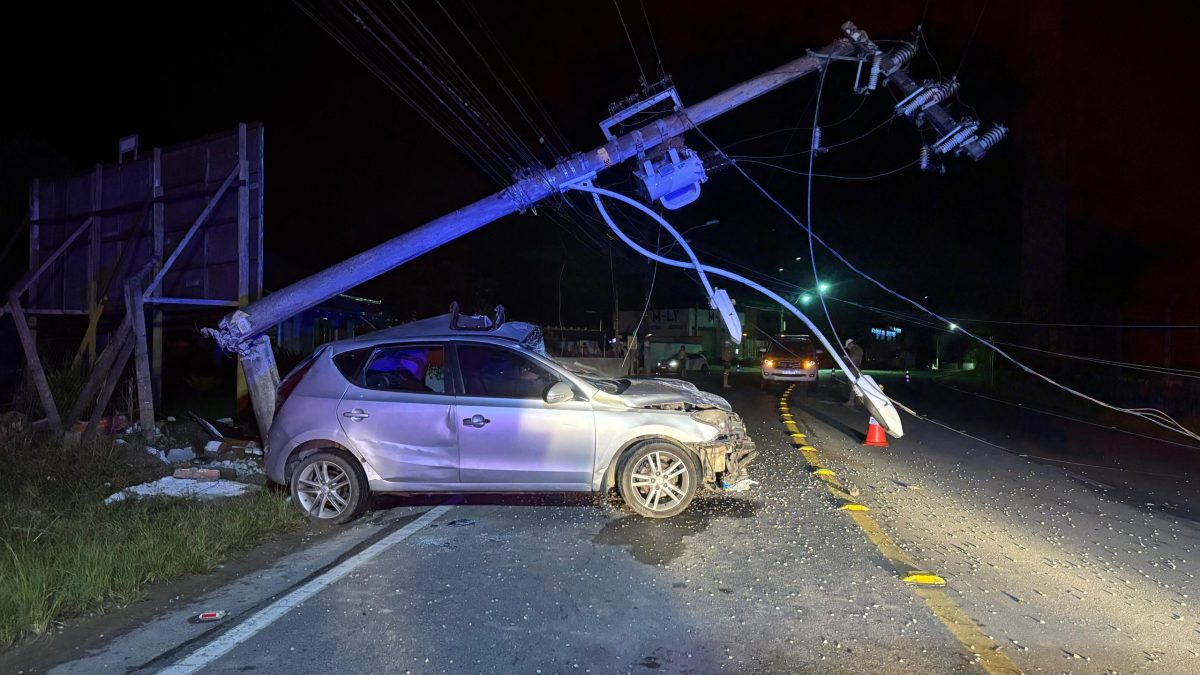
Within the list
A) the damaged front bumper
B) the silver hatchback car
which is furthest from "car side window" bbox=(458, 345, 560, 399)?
the damaged front bumper

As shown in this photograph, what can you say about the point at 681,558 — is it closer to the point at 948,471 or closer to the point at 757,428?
the point at 948,471

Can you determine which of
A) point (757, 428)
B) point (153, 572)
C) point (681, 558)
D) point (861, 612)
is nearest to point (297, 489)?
point (153, 572)

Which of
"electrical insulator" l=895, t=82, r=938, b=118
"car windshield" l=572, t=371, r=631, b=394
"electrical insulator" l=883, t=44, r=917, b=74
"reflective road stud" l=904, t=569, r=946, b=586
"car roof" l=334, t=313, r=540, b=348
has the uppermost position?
"electrical insulator" l=883, t=44, r=917, b=74

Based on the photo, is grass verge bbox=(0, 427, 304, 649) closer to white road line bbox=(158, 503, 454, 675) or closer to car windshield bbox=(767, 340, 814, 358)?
white road line bbox=(158, 503, 454, 675)

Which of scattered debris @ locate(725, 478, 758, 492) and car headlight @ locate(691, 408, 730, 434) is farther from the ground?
car headlight @ locate(691, 408, 730, 434)

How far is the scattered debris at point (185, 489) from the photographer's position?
7.36 m

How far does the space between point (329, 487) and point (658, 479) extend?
2.88 metres

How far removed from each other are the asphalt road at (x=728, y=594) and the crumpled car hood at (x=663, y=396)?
3.36ft

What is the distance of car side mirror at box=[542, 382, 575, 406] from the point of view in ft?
21.5

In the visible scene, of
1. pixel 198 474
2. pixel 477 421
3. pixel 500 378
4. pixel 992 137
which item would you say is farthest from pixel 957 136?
pixel 198 474

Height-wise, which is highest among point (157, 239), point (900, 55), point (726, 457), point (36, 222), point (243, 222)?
point (900, 55)

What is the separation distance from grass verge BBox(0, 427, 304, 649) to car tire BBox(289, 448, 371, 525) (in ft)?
0.52

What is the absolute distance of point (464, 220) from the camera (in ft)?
32.6

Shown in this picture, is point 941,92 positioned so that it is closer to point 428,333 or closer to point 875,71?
point 875,71
